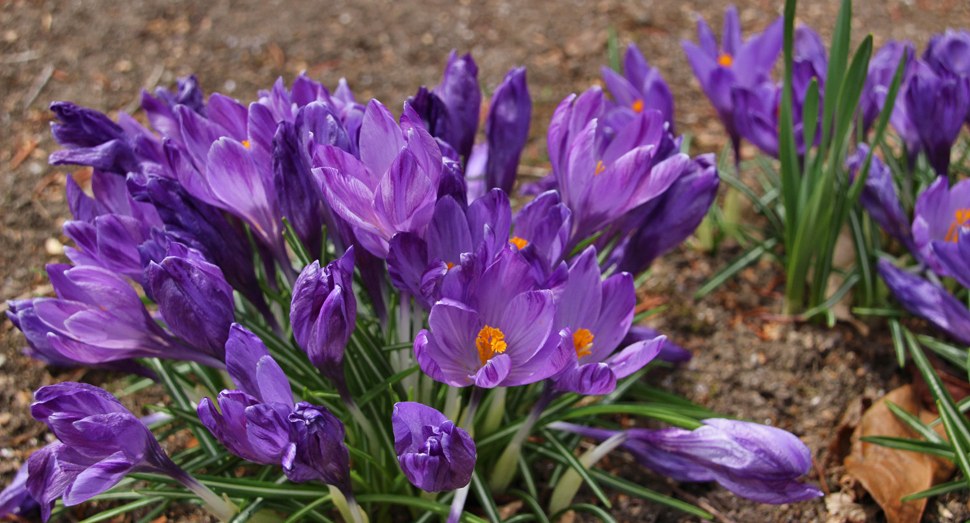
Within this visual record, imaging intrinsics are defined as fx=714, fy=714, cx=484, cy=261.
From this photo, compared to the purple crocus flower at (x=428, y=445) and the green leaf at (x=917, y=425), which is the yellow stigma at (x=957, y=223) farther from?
the purple crocus flower at (x=428, y=445)

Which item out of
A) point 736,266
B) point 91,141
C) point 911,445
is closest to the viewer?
point 91,141

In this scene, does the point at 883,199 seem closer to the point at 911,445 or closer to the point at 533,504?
the point at 911,445

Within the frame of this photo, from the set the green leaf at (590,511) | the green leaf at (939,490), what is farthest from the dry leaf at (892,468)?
the green leaf at (590,511)

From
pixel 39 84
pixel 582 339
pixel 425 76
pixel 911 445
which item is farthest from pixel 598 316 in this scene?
pixel 39 84

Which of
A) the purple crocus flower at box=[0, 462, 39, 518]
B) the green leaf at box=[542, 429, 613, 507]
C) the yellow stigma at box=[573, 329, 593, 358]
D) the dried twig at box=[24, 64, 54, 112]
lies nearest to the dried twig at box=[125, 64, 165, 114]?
the dried twig at box=[24, 64, 54, 112]

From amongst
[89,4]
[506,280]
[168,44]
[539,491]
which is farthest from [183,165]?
[89,4]

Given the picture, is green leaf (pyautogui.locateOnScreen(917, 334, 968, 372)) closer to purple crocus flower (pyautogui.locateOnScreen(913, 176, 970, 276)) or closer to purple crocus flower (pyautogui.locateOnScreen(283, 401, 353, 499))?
purple crocus flower (pyautogui.locateOnScreen(913, 176, 970, 276))

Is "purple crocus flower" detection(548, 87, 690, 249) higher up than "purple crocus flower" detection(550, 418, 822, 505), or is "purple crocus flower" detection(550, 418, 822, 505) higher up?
"purple crocus flower" detection(548, 87, 690, 249)
